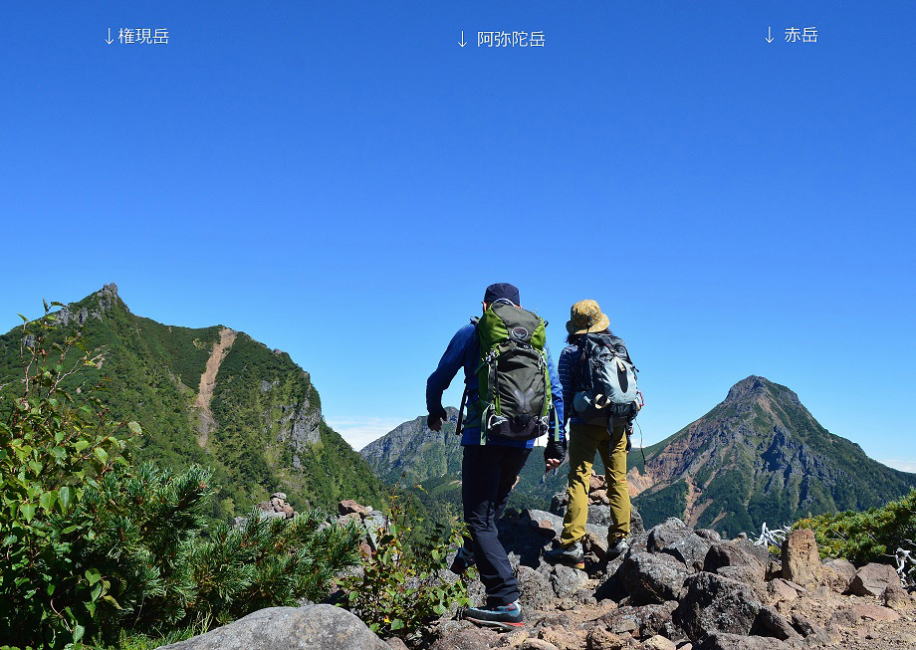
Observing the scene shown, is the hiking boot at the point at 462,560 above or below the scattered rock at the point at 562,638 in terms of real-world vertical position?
above

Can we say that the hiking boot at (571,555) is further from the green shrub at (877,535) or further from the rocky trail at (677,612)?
the green shrub at (877,535)

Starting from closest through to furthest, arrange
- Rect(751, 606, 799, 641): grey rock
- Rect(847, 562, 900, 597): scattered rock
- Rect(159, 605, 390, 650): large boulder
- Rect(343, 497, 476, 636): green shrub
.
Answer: Rect(159, 605, 390, 650): large boulder
Rect(751, 606, 799, 641): grey rock
Rect(343, 497, 476, 636): green shrub
Rect(847, 562, 900, 597): scattered rock

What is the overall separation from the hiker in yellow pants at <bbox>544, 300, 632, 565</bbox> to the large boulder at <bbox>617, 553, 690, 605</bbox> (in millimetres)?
1402

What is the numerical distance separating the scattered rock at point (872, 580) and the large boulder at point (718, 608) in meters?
1.83

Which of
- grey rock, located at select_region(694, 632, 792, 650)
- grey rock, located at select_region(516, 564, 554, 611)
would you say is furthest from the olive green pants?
grey rock, located at select_region(694, 632, 792, 650)

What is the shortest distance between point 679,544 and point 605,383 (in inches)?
76.1

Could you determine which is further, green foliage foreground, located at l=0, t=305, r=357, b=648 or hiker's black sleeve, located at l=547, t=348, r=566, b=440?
hiker's black sleeve, located at l=547, t=348, r=566, b=440

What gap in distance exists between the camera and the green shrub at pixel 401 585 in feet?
16.0

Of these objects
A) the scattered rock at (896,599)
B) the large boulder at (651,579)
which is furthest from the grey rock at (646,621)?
the scattered rock at (896,599)

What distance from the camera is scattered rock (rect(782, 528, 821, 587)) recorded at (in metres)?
5.85

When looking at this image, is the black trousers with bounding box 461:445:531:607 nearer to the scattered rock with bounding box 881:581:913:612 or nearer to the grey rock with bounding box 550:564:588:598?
the grey rock with bounding box 550:564:588:598

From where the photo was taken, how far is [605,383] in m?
7.18

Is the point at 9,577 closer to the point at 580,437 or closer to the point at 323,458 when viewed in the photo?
the point at 580,437

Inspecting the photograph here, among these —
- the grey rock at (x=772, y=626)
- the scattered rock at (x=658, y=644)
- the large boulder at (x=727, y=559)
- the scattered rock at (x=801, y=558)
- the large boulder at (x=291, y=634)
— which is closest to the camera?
the large boulder at (x=291, y=634)
